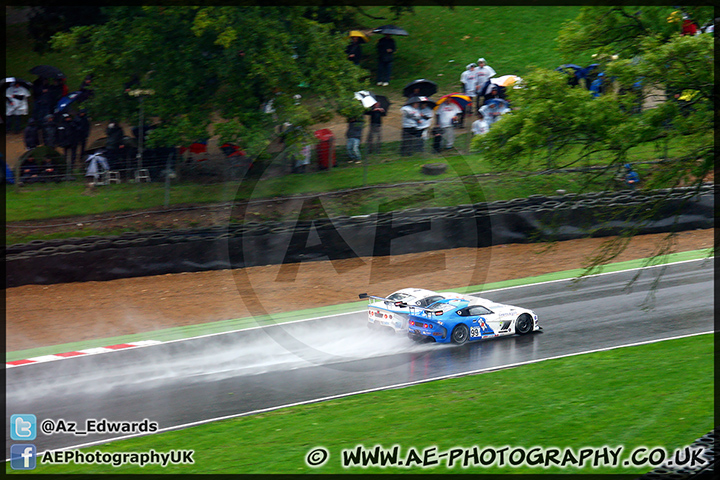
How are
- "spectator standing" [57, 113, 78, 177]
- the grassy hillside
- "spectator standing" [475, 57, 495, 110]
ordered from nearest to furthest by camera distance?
1. "spectator standing" [57, 113, 78, 177]
2. "spectator standing" [475, 57, 495, 110]
3. the grassy hillside

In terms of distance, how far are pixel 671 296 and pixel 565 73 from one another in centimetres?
699

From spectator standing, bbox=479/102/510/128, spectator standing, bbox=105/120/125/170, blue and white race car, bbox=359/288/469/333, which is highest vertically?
spectator standing, bbox=479/102/510/128

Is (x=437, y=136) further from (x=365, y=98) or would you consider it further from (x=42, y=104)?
(x=42, y=104)

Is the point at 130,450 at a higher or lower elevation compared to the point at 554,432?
lower

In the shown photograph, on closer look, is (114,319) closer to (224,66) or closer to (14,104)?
(224,66)

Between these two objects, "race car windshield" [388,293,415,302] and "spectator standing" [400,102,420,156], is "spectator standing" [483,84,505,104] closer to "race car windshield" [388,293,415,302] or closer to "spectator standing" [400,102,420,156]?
"spectator standing" [400,102,420,156]

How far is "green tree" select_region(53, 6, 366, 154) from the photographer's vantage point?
19.7 meters

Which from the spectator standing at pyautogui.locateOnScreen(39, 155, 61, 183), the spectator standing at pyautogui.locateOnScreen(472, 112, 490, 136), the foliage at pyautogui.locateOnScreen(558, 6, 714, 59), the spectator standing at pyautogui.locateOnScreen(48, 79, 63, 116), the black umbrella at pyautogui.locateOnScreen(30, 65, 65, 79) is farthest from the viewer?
the black umbrella at pyautogui.locateOnScreen(30, 65, 65, 79)

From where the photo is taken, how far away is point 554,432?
8625 millimetres

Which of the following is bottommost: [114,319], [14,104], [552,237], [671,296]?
[114,319]

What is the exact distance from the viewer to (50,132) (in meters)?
20.0

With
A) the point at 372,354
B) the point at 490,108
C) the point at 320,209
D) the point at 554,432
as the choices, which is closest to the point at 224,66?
the point at 320,209

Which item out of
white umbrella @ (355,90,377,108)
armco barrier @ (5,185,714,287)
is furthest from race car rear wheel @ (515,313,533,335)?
white umbrella @ (355,90,377,108)

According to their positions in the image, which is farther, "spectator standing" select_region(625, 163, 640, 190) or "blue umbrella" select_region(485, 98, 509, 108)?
"blue umbrella" select_region(485, 98, 509, 108)
